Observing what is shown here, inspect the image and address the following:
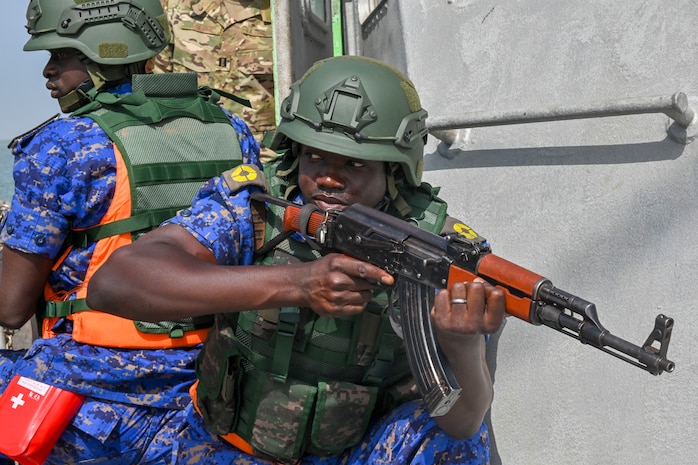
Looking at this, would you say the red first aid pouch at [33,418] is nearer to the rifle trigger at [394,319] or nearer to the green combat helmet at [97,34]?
the green combat helmet at [97,34]

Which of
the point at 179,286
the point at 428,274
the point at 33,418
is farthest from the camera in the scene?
the point at 33,418

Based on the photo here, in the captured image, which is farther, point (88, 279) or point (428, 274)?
point (88, 279)

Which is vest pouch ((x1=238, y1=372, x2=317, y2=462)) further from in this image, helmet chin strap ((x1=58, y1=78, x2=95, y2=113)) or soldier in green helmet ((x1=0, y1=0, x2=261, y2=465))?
helmet chin strap ((x1=58, y1=78, x2=95, y2=113))

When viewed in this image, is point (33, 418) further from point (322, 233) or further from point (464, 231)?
point (464, 231)

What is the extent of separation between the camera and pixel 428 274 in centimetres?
219

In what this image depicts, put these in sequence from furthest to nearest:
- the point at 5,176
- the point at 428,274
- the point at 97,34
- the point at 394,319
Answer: the point at 5,176 < the point at 97,34 < the point at 394,319 < the point at 428,274

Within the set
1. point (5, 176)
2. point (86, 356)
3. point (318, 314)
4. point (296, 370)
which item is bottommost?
point (5, 176)

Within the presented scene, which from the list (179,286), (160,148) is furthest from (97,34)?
(179,286)

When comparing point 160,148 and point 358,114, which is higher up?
point 358,114

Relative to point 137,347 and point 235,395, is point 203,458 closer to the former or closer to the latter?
point 235,395

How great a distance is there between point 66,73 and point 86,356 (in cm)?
105

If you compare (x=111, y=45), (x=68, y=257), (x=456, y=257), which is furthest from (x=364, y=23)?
(x=456, y=257)

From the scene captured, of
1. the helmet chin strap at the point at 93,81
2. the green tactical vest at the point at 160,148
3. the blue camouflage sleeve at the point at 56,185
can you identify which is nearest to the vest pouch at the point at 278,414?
the green tactical vest at the point at 160,148

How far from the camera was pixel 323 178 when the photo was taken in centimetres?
254
